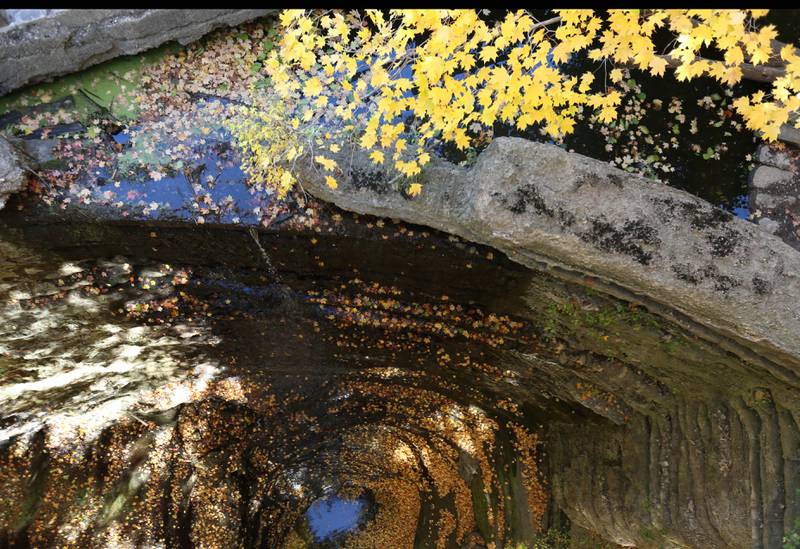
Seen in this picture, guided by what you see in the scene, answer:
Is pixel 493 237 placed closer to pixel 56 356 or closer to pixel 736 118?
pixel 736 118

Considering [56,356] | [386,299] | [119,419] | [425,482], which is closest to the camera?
[386,299]

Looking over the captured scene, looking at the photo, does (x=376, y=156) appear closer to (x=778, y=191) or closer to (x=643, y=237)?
(x=643, y=237)

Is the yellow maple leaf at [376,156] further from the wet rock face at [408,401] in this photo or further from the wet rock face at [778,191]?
the wet rock face at [778,191]

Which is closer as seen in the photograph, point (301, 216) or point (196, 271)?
point (301, 216)

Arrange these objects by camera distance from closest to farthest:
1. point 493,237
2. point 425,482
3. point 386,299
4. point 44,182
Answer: point 493,237
point 44,182
point 386,299
point 425,482

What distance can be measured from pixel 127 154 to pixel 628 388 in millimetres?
4596

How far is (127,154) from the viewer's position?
4.04m

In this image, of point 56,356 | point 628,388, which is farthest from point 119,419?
point 628,388

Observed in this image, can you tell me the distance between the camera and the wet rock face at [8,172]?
3.64m

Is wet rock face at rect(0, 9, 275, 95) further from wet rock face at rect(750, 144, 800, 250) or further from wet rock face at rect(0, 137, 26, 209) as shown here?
wet rock face at rect(750, 144, 800, 250)

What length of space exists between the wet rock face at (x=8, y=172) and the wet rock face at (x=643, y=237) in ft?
9.87

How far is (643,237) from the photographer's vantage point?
10.6 feet

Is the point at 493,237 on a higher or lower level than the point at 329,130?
lower

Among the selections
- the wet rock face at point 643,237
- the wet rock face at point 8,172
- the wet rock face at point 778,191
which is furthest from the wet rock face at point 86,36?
the wet rock face at point 778,191
